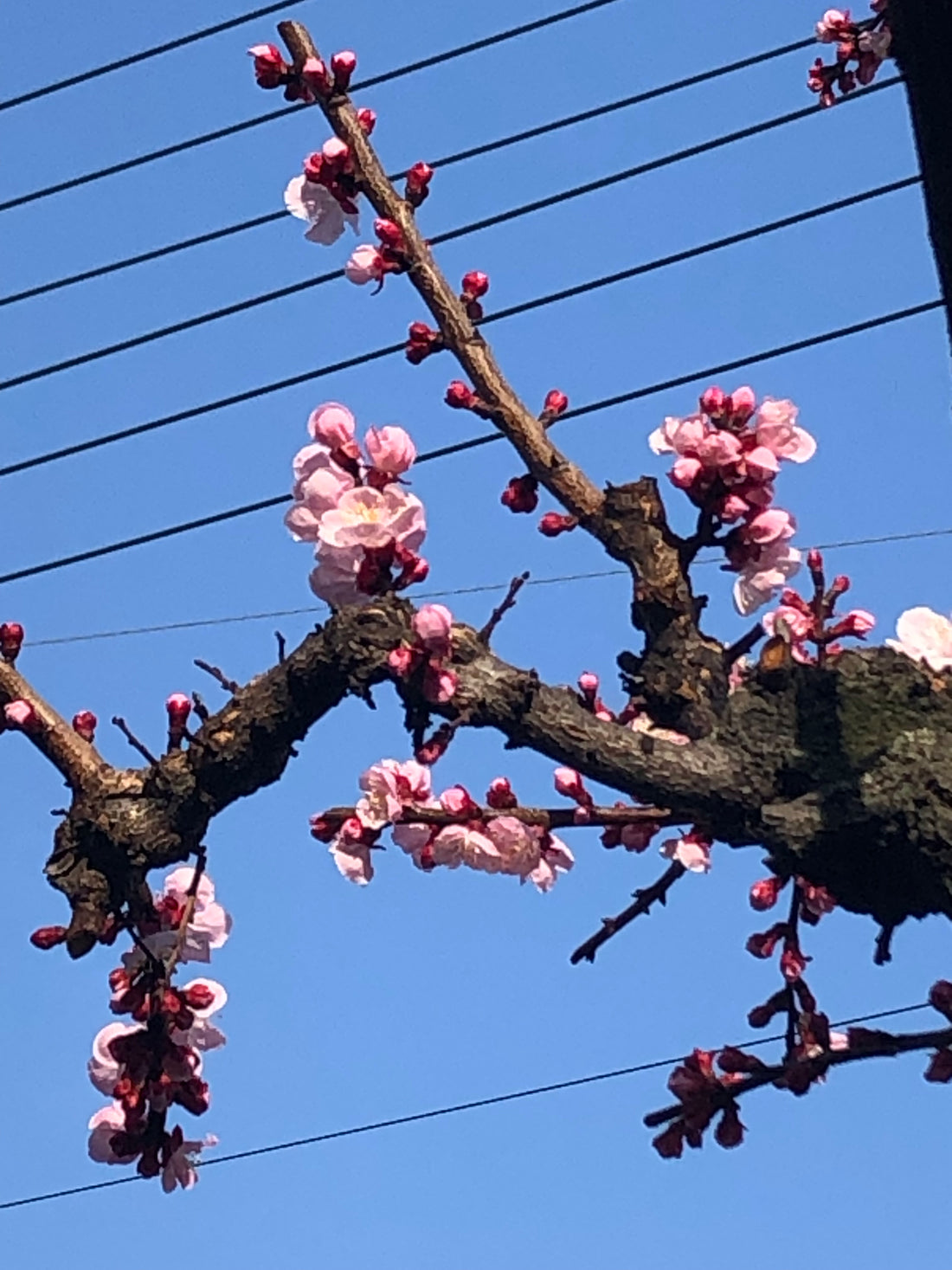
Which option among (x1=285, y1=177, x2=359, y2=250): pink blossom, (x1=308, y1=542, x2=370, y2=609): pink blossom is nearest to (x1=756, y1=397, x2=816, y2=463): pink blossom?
(x1=308, y1=542, x2=370, y2=609): pink blossom

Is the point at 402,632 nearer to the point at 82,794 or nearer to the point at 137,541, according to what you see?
the point at 82,794

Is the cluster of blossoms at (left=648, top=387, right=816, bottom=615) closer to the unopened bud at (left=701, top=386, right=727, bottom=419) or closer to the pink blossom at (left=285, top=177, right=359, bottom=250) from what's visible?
the unopened bud at (left=701, top=386, right=727, bottom=419)

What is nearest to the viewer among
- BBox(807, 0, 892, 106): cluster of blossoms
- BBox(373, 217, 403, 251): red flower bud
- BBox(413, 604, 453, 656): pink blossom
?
BBox(413, 604, 453, 656): pink blossom

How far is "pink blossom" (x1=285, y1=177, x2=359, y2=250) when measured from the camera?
7.87ft

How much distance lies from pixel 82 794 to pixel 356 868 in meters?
0.37

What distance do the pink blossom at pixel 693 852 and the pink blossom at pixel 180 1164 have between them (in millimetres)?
762

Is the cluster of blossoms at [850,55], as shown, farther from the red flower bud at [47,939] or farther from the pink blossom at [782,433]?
the red flower bud at [47,939]

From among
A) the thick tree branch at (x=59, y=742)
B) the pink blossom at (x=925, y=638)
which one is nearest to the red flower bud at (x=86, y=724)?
the thick tree branch at (x=59, y=742)

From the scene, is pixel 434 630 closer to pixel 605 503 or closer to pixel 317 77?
pixel 605 503

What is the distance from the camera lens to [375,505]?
6.54ft

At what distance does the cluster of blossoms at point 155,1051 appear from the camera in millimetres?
2113

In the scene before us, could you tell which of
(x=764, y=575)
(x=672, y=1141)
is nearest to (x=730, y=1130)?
(x=672, y=1141)

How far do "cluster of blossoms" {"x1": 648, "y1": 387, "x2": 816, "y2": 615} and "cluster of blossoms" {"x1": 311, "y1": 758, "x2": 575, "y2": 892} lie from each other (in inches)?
17.1

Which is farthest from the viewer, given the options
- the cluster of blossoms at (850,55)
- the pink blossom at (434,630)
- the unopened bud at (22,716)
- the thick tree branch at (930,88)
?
the cluster of blossoms at (850,55)
